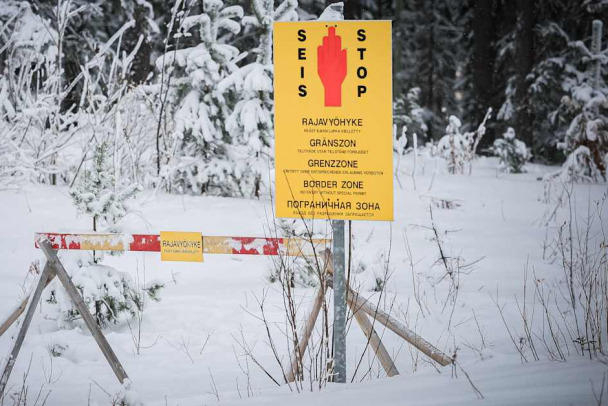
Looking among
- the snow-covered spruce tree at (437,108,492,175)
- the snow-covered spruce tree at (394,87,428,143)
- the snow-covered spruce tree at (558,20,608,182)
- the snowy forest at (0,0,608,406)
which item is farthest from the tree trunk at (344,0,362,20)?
the snow-covered spruce tree at (558,20,608,182)

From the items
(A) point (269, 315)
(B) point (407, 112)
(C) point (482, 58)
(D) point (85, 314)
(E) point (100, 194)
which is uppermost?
(C) point (482, 58)

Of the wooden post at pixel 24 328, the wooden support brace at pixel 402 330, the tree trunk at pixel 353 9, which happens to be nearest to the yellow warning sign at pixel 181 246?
the wooden post at pixel 24 328

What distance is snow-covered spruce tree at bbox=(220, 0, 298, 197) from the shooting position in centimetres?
745

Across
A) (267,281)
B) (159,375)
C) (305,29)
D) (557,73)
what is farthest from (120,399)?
(557,73)

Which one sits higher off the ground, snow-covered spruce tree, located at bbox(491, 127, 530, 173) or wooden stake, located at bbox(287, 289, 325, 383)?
snow-covered spruce tree, located at bbox(491, 127, 530, 173)

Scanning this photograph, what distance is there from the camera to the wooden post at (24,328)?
109 inches

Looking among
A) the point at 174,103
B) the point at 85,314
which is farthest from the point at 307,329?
the point at 174,103

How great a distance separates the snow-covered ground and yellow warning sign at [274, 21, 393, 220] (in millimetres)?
496

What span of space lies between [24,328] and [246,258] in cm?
310

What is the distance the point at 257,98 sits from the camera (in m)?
7.67

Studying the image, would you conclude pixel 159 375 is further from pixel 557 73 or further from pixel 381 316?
pixel 557 73

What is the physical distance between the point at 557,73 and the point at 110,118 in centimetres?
1401

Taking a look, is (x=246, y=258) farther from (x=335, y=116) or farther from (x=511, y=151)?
(x=511, y=151)

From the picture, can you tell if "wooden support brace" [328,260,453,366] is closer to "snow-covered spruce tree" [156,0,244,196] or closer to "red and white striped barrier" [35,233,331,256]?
"red and white striped barrier" [35,233,331,256]
